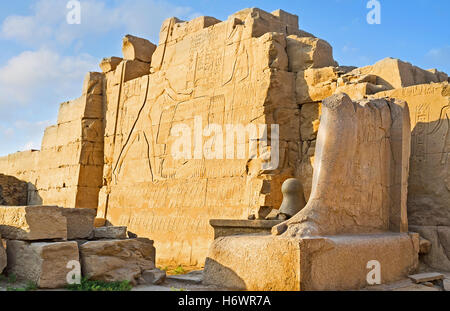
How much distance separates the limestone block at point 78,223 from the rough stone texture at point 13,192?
8.85 meters

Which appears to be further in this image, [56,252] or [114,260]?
[114,260]

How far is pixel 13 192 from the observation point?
1350 centimetres

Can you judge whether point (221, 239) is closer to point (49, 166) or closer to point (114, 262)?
point (114, 262)

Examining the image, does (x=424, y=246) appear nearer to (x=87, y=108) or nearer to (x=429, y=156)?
(x=429, y=156)

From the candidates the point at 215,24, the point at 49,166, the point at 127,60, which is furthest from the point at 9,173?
the point at 215,24

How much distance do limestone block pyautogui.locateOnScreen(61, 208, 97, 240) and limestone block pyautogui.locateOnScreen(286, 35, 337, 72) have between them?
4.29 meters

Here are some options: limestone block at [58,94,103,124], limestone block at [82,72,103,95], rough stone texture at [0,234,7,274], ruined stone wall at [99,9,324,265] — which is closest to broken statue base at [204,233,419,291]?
rough stone texture at [0,234,7,274]

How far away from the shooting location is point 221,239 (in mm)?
4938

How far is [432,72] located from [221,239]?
5.17 meters

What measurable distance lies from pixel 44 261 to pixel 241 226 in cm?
222

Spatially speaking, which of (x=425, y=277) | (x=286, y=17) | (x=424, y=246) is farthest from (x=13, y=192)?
(x=425, y=277)

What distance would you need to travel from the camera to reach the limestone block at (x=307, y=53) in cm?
793

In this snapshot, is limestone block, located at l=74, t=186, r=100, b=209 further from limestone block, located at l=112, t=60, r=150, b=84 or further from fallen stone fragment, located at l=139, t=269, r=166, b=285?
fallen stone fragment, located at l=139, t=269, r=166, b=285
